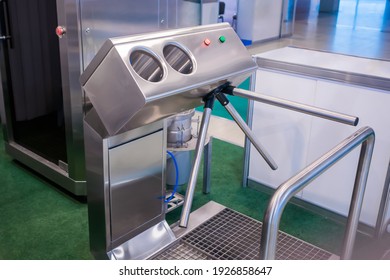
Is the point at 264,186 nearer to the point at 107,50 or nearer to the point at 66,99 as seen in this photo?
the point at 66,99

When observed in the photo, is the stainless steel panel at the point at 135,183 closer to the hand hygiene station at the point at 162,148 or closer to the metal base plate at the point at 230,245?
the hand hygiene station at the point at 162,148

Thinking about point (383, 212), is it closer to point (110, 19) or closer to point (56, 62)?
point (110, 19)

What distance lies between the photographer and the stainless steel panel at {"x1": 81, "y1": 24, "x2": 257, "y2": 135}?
1.21 metres

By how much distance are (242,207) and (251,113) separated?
528 mm

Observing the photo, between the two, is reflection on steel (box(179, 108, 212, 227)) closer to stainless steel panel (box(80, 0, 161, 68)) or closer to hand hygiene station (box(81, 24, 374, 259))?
hand hygiene station (box(81, 24, 374, 259))

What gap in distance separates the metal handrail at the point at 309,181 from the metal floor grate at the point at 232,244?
0.22 m

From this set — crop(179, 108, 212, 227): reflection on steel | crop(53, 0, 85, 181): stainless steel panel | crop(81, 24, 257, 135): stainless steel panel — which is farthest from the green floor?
crop(81, 24, 257, 135): stainless steel panel

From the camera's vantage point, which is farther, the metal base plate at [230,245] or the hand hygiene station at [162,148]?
the metal base plate at [230,245]

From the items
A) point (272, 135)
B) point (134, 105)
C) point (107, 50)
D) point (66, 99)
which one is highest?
point (107, 50)

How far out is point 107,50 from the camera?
48.9 inches

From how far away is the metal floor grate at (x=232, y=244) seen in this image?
1.86 m

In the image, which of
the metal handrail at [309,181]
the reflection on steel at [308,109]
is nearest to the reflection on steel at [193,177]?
the reflection on steel at [308,109]
